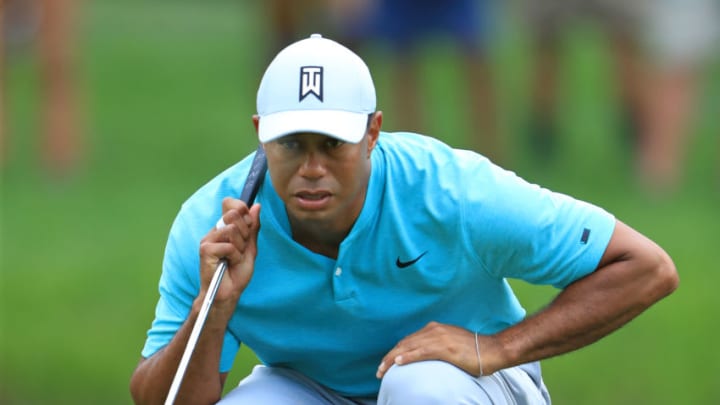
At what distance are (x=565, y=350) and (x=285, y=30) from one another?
833 cm

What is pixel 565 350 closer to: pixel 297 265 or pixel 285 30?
pixel 297 265

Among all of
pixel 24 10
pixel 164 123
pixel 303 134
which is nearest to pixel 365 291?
pixel 303 134

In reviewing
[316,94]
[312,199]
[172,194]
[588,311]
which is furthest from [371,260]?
[172,194]

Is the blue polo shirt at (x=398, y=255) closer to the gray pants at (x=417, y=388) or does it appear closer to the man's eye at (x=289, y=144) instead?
the gray pants at (x=417, y=388)

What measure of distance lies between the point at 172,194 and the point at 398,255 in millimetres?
6690

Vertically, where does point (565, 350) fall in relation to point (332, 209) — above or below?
below

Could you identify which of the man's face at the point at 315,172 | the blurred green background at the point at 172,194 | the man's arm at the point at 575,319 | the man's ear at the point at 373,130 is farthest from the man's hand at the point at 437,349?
the blurred green background at the point at 172,194

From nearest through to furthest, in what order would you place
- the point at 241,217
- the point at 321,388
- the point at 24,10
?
the point at 241,217 < the point at 321,388 < the point at 24,10

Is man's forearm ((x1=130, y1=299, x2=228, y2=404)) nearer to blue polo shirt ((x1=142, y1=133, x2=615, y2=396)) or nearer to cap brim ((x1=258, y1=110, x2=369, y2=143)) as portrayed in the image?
blue polo shirt ((x1=142, y1=133, x2=615, y2=396))

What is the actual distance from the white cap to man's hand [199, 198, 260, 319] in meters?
0.20

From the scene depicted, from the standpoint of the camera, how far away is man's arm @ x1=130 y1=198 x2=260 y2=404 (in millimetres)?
4254

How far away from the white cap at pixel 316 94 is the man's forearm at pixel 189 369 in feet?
1.69

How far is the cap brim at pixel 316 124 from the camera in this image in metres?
4.22

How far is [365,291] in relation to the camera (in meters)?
4.48
